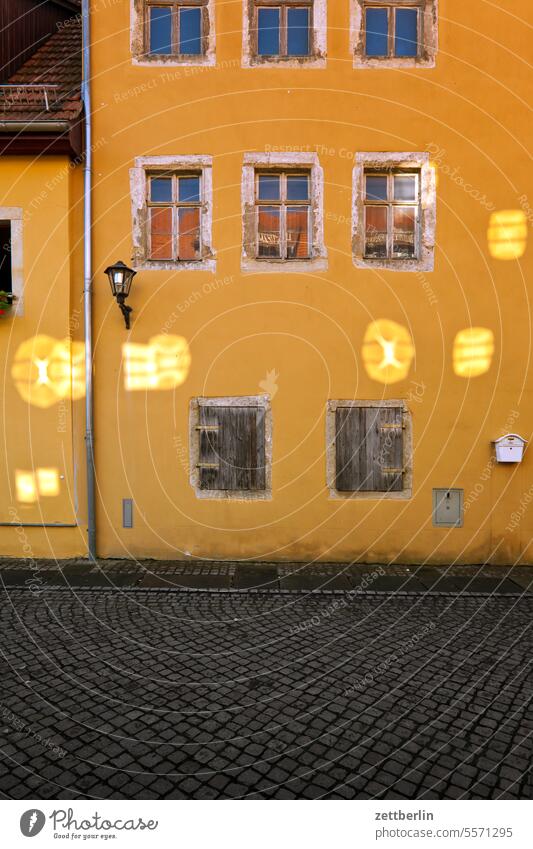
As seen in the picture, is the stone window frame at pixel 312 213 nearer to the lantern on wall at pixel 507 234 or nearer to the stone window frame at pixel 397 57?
the stone window frame at pixel 397 57

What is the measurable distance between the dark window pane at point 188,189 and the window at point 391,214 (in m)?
2.62

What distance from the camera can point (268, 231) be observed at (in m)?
7.66

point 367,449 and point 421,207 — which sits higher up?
point 421,207

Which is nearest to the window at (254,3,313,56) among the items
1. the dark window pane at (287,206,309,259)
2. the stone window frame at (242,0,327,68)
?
the stone window frame at (242,0,327,68)

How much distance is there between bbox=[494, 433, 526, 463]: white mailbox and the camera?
24.1ft

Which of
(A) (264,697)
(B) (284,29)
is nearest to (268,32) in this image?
(B) (284,29)

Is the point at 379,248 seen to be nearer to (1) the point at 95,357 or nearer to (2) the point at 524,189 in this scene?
(2) the point at 524,189

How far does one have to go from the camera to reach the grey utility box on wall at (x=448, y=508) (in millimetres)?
7633

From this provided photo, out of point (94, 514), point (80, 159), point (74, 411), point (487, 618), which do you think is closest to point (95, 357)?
point (74, 411)

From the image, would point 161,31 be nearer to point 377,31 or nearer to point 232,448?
point 377,31

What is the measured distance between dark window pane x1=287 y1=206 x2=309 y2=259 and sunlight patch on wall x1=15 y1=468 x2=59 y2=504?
16.5 feet

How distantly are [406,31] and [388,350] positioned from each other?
4.85m

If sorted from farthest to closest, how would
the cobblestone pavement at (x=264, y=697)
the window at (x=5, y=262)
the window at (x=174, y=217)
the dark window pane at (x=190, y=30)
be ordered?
the window at (x=5, y=262), the window at (x=174, y=217), the dark window pane at (x=190, y=30), the cobblestone pavement at (x=264, y=697)

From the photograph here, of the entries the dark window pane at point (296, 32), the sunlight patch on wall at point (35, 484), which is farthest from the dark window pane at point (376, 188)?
the sunlight patch on wall at point (35, 484)
